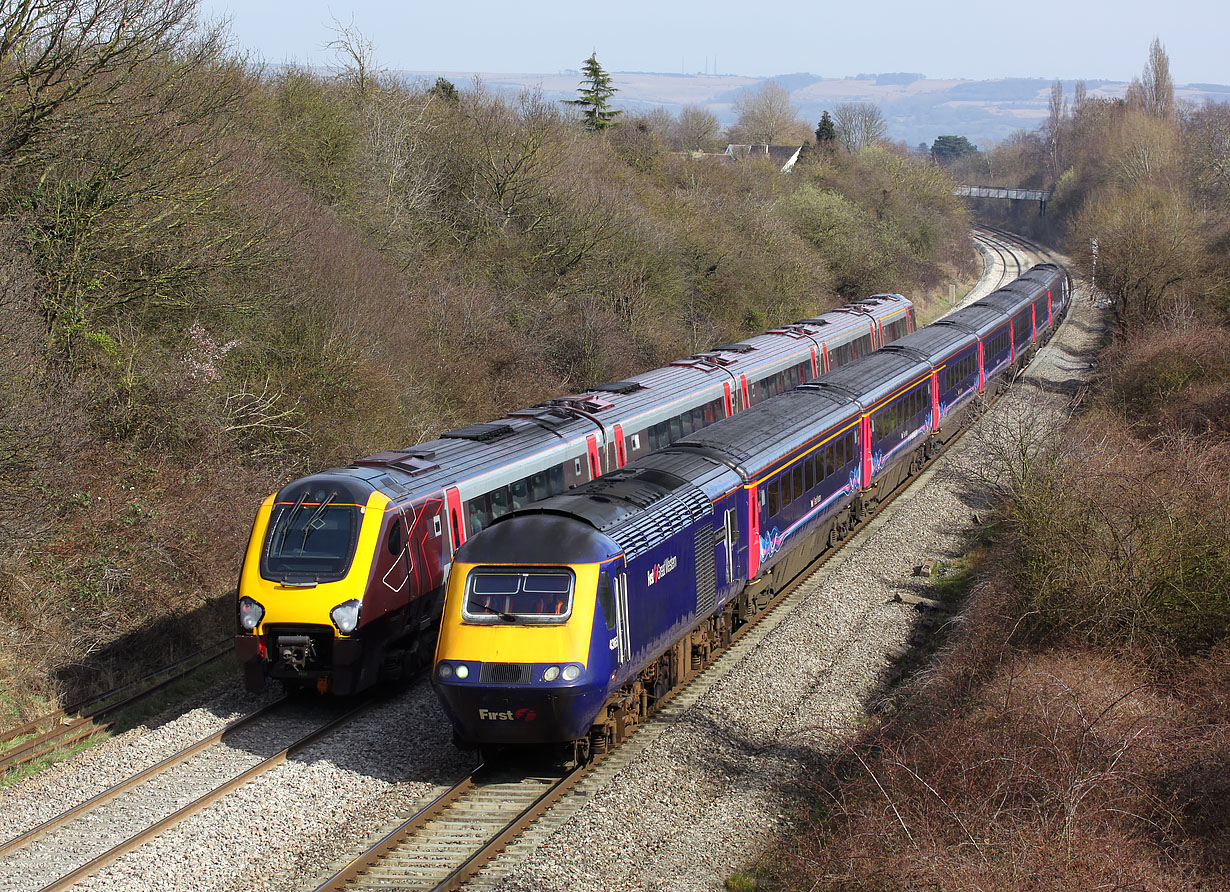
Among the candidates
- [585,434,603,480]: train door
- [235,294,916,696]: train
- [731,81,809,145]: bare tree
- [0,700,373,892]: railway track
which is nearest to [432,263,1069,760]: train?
[235,294,916,696]: train

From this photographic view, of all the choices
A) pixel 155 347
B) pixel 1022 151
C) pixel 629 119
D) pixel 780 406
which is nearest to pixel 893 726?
pixel 780 406

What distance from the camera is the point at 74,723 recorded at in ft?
43.7

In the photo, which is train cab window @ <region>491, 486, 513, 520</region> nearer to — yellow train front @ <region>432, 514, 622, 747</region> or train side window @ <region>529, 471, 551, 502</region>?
train side window @ <region>529, 471, 551, 502</region>

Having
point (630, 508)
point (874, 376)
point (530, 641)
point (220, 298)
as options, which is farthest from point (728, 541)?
point (220, 298)

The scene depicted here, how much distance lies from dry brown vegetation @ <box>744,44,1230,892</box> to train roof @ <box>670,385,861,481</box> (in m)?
3.24

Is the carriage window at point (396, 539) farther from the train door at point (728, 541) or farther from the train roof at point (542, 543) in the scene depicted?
the train door at point (728, 541)

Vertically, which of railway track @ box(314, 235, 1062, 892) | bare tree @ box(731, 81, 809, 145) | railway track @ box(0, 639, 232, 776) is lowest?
railway track @ box(0, 639, 232, 776)

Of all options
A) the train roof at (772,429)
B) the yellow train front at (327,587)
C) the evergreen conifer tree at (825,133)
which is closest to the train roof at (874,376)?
the train roof at (772,429)

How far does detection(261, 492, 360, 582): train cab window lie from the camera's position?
12633 millimetres

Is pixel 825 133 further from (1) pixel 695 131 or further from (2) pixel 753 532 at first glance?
(2) pixel 753 532

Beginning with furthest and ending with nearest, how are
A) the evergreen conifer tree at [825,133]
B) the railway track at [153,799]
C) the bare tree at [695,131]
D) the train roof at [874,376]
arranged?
1. the evergreen conifer tree at [825,133]
2. the bare tree at [695,131]
3. the train roof at [874,376]
4. the railway track at [153,799]

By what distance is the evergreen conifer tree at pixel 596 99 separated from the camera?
5731 cm

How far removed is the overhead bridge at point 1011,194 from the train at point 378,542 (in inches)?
3650

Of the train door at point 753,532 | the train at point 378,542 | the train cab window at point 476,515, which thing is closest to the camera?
the train at point 378,542
